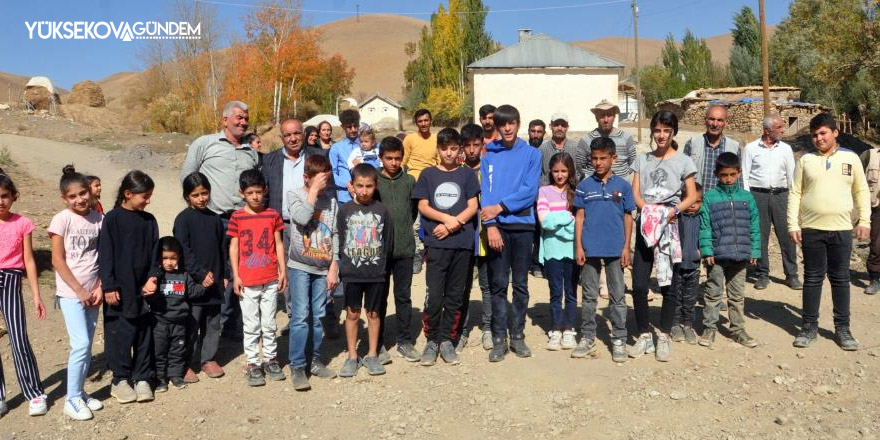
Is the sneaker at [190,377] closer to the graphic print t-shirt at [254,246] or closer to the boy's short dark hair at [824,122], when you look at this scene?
the graphic print t-shirt at [254,246]

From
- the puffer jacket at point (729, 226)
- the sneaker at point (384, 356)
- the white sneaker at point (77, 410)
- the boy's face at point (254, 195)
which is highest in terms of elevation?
the boy's face at point (254, 195)

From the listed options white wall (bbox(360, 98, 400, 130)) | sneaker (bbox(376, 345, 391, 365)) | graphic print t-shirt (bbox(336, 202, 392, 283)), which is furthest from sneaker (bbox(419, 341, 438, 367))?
white wall (bbox(360, 98, 400, 130))

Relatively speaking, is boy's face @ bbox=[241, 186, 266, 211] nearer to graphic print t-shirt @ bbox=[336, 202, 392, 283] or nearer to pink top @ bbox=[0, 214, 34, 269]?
graphic print t-shirt @ bbox=[336, 202, 392, 283]

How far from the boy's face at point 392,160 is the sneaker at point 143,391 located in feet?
7.51

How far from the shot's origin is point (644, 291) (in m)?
5.17

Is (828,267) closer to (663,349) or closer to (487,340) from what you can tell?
(663,349)

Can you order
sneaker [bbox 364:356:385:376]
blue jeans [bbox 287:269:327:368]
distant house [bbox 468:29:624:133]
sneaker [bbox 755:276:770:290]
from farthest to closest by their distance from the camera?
distant house [bbox 468:29:624:133], sneaker [bbox 755:276:770:290], sneaker [bbox 364:356:385:376], blue jeans [bbox 287:269:327:368]

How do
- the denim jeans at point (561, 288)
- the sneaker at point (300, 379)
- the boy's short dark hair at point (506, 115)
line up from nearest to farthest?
the sneaker at point (300, 379) → the boy's short dark hair at point (506, 115) → the denim jeans at point (561, 288)

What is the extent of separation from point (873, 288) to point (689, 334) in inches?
113

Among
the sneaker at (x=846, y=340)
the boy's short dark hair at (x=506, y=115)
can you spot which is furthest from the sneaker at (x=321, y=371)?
the sneaker at (x=846, y=340)

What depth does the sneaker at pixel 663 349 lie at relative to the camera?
4.96 metres

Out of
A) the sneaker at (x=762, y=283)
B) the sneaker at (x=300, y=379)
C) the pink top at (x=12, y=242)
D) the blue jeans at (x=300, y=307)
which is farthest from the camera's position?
the sneaker at (x=762, y=283)

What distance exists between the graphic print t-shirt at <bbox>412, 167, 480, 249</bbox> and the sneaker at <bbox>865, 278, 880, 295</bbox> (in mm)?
4703

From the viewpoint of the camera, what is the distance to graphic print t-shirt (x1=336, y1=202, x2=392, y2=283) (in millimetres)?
4652
